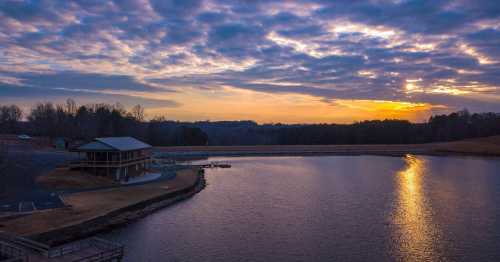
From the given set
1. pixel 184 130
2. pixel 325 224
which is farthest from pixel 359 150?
pixel 325 224

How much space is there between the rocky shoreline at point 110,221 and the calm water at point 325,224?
89 cm

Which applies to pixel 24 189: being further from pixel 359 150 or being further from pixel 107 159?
pixel 359 150

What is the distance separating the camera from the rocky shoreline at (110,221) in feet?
65.2

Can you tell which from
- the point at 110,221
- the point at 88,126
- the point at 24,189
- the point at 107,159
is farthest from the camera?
the point at 88,126

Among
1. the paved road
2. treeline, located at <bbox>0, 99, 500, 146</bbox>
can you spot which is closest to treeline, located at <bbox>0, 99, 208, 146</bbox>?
treeline, located at <bbox>0, 99, 500, 146</bbox>

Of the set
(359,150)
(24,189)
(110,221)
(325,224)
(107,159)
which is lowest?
(325,224)

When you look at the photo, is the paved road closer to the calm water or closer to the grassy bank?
the grassy bank

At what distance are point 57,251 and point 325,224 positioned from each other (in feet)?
48.7

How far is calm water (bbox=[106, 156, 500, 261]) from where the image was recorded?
770 inches

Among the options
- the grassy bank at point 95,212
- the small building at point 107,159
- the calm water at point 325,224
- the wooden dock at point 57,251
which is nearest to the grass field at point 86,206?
the grassy bank at point 95,212

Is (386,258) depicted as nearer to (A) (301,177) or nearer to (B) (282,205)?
(B) (282,205)

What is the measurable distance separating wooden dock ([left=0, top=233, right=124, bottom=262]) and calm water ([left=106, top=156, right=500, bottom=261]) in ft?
5.99

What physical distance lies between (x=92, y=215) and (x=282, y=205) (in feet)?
43.9

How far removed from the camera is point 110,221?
2406 cm
